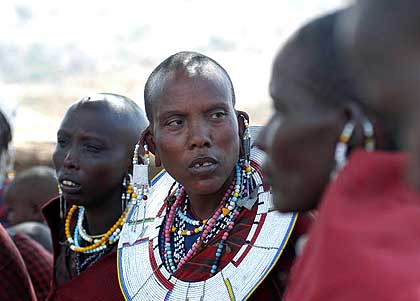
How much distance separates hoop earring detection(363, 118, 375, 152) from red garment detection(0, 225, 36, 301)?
305 centimetres

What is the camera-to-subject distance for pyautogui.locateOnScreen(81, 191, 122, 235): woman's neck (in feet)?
14.5

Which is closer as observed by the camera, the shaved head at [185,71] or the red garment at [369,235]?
the red garment at [369,235]

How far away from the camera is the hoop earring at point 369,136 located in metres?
1.76

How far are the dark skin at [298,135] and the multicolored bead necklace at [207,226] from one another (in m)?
1.44

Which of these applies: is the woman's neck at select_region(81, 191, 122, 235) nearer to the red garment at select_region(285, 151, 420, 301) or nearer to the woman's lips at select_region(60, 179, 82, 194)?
the woman's lips at select_region(60, 179, 82, 194)

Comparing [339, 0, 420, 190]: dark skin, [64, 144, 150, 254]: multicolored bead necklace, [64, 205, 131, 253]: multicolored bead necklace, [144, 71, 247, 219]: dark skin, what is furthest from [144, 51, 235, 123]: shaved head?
[339, 0, 420, 190]: dark skin

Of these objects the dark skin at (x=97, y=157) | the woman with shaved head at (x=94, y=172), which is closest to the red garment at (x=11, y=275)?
the woman with shaved head at (x=94, y=172)

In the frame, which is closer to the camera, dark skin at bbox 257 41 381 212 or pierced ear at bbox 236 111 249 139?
dark skin at bbox 257 41 381 212

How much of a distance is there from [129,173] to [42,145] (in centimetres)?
941

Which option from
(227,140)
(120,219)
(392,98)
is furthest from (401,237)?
(120,219)

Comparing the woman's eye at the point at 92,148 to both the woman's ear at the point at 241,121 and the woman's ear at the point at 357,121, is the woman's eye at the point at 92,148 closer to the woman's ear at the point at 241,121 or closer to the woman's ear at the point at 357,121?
the woman's ear at the point at 241,121

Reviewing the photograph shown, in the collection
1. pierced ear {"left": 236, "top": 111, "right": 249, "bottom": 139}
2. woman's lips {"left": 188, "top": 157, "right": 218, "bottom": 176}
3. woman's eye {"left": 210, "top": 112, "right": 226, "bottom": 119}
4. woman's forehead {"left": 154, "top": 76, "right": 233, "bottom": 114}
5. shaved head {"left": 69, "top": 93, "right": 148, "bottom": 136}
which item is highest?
woman's forehead {"left": 154, "top": 76, "right": 233, "bottom": 114}

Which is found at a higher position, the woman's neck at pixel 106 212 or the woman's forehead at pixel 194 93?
the woman's forehead at pixel 194 93

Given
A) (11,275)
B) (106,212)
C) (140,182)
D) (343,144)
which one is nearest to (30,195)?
(11,275)
